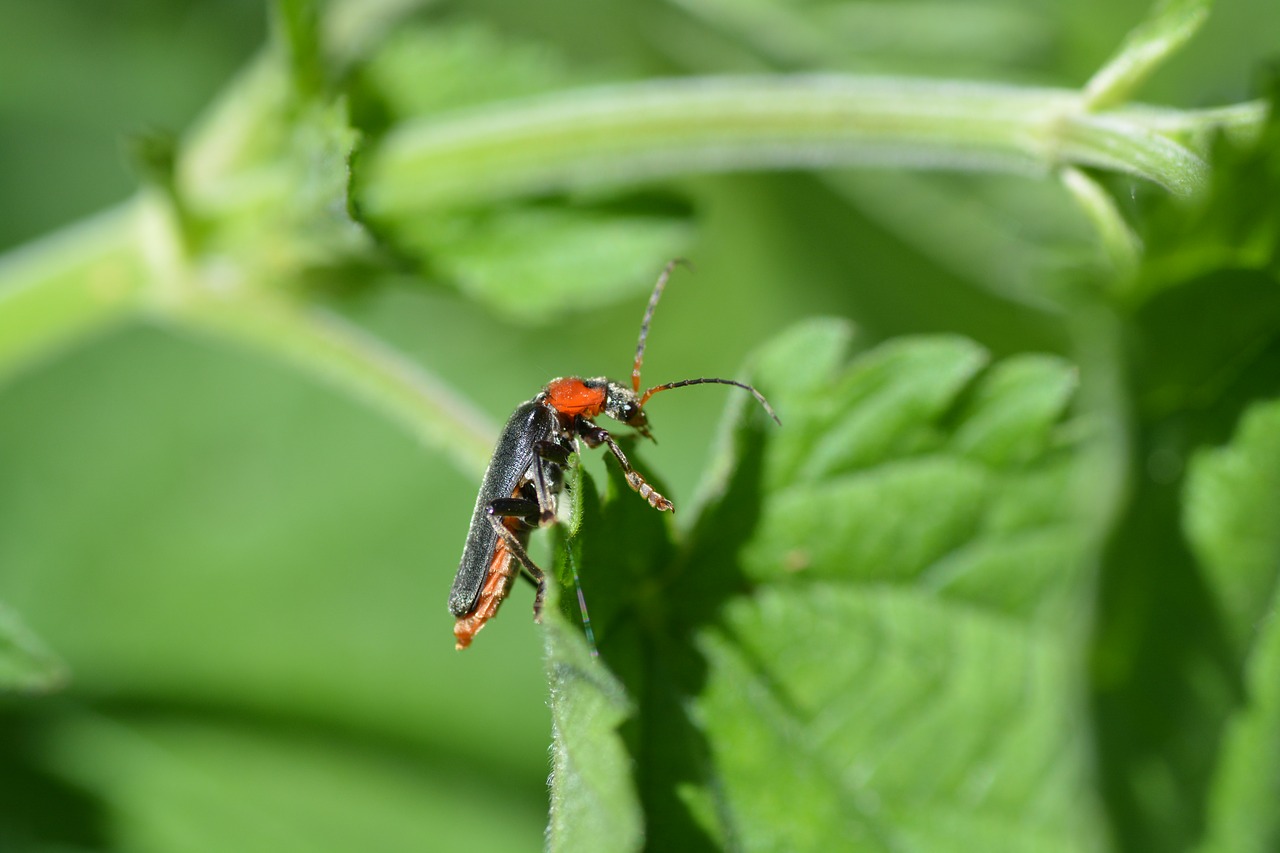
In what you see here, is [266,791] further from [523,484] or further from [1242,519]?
[1242,519]

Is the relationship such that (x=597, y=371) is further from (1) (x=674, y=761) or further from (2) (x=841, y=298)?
(1) (x=674, y=761)

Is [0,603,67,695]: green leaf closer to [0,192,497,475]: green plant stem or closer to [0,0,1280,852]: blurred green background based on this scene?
[0,192,497,475]: green plant stem

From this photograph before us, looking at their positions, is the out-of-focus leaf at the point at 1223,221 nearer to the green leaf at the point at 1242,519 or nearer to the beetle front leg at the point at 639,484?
the green leaf at the point at 1242,519

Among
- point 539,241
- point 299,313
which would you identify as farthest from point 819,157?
point 299,313

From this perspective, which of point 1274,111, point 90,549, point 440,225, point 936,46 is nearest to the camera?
point 1274,111

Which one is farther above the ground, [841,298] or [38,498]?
[841,298]

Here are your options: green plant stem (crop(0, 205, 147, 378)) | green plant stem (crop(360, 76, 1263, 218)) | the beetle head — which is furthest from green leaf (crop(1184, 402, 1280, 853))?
green plant stem (crop(0, 205, 147, 378))

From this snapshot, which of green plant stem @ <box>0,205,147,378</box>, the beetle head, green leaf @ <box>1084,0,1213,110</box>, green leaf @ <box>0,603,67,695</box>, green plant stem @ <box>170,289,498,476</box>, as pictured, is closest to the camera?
green leaf @ <box>0,603,67,695</box>
